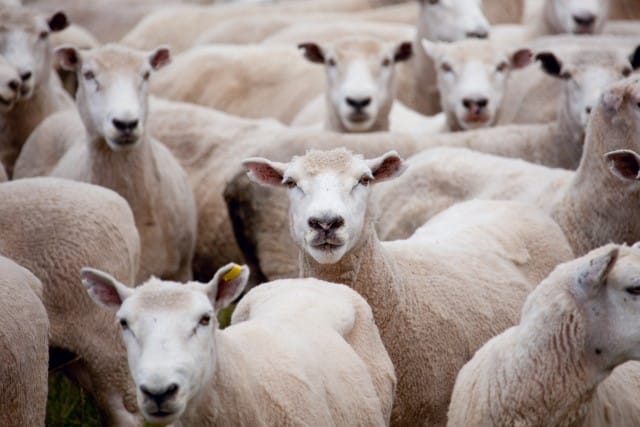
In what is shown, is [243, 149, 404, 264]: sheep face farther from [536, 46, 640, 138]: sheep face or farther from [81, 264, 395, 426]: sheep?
[536, 46, 640, 138]: sheep face

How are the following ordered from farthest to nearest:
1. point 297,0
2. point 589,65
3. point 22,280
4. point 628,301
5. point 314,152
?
point 297,0 < point 589,65 < point 314,152 < point 22,280 < point 628,301

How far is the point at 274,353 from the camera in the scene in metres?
5.89

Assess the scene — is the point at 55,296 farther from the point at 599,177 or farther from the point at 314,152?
the point at 599,177

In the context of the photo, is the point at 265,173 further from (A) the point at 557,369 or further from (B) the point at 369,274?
(A) the point at 557,369

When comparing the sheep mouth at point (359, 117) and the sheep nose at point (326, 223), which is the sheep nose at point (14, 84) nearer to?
the sheep mouth at point (359, 117)

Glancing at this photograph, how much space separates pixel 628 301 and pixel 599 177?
2.43m

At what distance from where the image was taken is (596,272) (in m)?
5.68

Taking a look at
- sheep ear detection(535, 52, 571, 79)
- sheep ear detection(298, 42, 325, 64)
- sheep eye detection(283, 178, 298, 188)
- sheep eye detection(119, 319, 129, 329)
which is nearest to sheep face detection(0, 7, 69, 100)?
sheep ear detection(298, 42, 325, 64)

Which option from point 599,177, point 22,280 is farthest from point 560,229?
point 22,280

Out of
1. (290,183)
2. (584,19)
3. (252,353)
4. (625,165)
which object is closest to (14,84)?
(290,183)

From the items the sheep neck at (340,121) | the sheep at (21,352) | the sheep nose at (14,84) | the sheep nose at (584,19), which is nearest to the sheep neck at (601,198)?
the sheep neck at (340,121)

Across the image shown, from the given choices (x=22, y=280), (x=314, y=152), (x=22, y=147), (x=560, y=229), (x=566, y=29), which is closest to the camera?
(x=22, y=280)

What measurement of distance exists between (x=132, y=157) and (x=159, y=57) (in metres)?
0.78

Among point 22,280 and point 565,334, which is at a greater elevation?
point 565,334
